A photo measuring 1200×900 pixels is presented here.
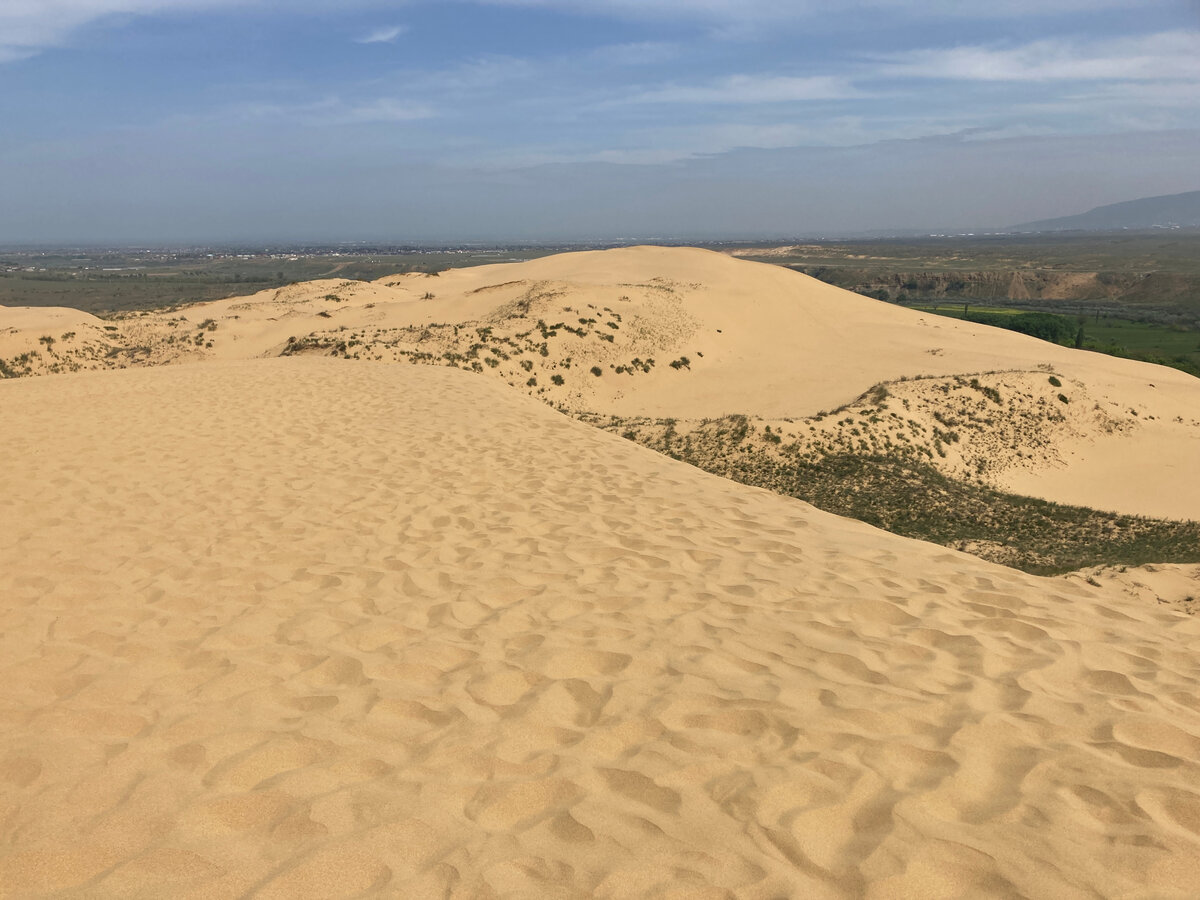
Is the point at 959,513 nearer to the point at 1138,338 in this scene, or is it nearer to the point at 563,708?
the point at 563,708

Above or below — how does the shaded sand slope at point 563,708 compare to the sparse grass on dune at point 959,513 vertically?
above

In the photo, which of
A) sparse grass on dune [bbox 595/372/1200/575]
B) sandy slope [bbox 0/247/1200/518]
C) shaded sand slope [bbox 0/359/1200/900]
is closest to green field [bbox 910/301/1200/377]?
sandy slope [bbox 0/247/1200/518]

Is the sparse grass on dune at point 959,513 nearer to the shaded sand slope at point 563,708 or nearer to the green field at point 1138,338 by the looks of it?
the shaded sand slope at point 563,708

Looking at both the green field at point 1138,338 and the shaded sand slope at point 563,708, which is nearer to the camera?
the shaded sand slope at point 563,708

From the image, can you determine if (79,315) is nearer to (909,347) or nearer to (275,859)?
(909,347)

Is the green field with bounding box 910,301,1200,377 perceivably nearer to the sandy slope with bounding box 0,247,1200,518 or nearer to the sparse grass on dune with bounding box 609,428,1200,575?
the sandy slope with bounding box 0,247,1200,518

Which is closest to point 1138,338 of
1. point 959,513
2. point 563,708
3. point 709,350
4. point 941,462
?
point 709,350

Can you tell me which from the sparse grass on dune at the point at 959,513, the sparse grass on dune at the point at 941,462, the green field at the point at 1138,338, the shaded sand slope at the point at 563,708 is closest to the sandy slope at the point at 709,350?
the sparse grass on dune at the point at 941,462
